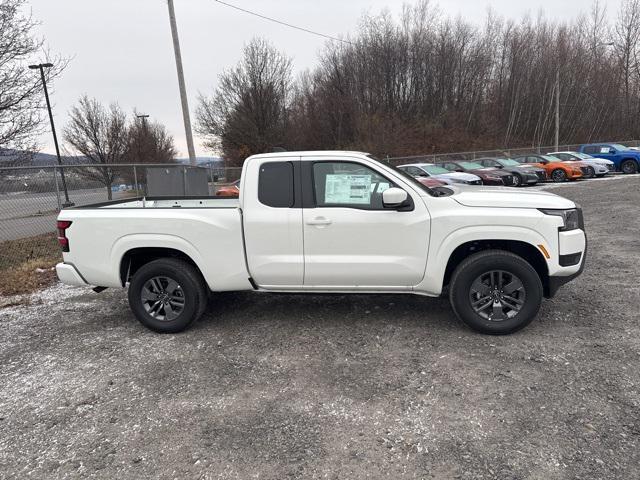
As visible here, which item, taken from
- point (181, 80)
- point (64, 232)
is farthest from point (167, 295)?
point (181, 80)

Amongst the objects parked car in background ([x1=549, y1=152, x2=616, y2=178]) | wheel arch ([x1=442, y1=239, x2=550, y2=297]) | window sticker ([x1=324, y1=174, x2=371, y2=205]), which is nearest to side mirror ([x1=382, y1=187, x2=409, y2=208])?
window sticker ([x1=324, y1=174, x2=371, y2=205])

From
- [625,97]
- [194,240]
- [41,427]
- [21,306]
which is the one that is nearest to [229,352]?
[194,240]

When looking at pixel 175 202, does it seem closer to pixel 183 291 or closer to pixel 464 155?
pixel 183 291

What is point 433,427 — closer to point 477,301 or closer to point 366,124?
point 477,301

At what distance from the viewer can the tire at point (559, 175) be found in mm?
22719

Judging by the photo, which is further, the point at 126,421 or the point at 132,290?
the point at 132,290

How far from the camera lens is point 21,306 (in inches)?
240

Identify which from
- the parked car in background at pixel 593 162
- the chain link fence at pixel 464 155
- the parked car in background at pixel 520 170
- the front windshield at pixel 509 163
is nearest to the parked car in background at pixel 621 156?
the parked car in background at pixel 593 162

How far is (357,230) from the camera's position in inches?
171

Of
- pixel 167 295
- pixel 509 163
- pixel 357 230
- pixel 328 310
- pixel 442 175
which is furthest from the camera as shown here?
pixel 509 163

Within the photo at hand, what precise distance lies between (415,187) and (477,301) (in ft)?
4.04

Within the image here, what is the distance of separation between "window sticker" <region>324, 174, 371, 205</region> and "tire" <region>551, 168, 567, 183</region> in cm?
2181

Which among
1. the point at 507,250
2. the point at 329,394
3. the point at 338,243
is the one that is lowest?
the point at 329,394

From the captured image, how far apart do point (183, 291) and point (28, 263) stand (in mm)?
5460
